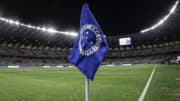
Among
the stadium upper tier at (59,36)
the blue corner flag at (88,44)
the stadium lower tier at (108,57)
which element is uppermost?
the stadium upper tier at (59,36)

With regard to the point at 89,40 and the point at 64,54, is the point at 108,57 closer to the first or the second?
the point at 64,54

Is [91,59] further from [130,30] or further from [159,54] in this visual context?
[159,54]

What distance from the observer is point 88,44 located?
534 centimetres

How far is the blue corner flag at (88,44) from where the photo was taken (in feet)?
17.2

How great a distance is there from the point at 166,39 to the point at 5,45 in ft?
219

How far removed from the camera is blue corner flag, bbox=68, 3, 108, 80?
5.25m

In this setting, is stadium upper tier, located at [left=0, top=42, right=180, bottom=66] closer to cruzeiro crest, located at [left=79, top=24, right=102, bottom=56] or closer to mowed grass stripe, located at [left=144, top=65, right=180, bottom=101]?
mowed grass stripe, located at [left=144, top=65, right=180, bottom=101]

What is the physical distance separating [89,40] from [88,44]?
0.30 ft

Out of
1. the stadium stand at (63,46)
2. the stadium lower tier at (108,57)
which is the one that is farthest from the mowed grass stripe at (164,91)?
the stadium lower tier at (108,57)

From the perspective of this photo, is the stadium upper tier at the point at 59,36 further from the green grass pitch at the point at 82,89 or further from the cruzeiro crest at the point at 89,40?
the cruzeiro crest at the point at 89,40

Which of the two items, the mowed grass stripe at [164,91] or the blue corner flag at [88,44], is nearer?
the blue corner flag at [88,44]

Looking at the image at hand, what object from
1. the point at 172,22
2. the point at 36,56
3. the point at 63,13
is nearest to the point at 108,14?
the point at 63,13

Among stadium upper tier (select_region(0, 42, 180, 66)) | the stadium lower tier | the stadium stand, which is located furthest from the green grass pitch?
stadium upper tier (select_region(0, 42, 180, 66))

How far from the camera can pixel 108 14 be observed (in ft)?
275
